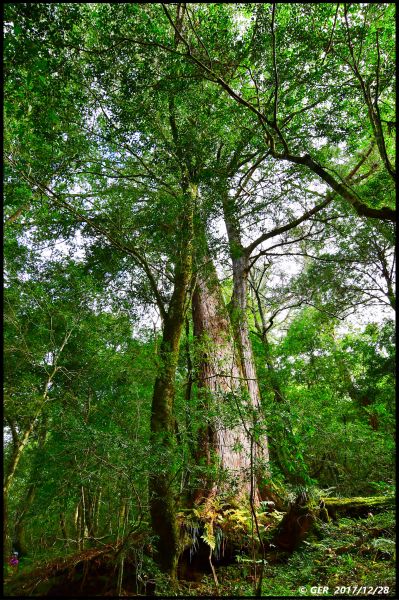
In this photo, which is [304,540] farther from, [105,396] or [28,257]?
[28,257]

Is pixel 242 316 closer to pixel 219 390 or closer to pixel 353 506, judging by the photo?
pixel 219 390

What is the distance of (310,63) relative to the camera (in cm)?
437

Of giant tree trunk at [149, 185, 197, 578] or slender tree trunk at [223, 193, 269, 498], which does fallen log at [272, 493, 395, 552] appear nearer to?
slender tree trunk at [223, 193, 269, 498]

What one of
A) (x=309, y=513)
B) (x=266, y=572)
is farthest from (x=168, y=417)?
(x=309, y=513)

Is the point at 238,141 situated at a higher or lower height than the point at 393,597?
higher

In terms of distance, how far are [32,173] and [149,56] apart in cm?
203

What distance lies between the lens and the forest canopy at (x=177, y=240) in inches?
139

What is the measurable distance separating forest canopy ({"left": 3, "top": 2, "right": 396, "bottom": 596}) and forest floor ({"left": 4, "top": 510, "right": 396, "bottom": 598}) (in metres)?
0.12

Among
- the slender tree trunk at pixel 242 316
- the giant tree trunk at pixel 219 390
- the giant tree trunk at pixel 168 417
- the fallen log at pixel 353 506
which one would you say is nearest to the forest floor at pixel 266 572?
the giant tree trunk at pixel 168 417

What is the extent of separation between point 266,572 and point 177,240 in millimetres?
4245

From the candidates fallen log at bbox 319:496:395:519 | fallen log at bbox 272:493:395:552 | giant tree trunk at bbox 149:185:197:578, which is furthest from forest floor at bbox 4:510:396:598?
fallen log at bbox 319:496:395:519

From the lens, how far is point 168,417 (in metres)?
4.19

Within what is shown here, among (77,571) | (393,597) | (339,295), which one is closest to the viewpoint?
(393,597)

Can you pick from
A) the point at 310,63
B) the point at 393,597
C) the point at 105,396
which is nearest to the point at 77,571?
the point at 105,396
